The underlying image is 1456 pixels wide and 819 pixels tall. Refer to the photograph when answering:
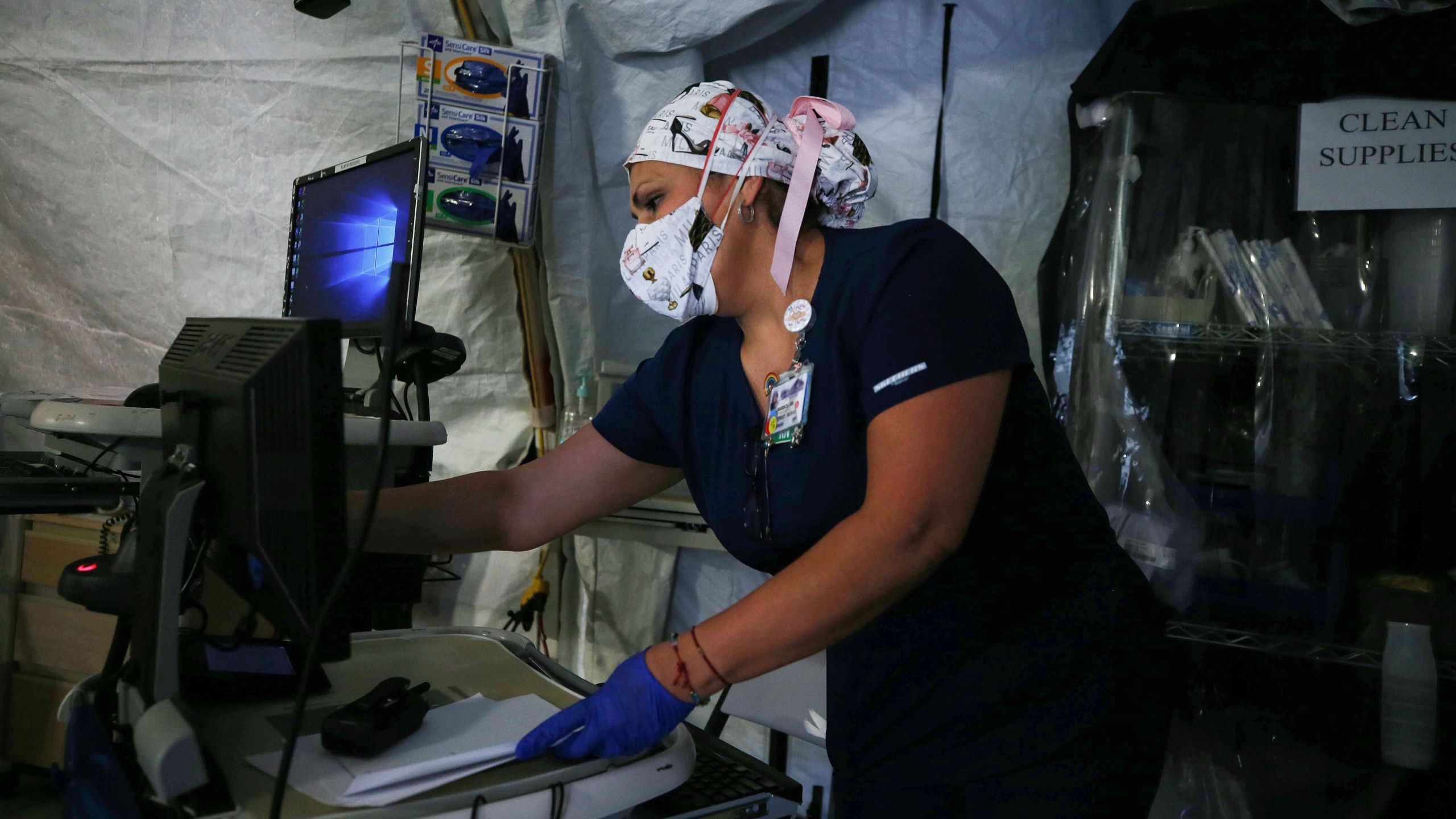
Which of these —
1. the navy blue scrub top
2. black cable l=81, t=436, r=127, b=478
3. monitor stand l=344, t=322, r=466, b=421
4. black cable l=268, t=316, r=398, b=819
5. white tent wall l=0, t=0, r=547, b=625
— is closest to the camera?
black cable l=268, t=316, r=398, b=819

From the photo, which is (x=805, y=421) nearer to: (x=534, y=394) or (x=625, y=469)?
(x=625, y=469)

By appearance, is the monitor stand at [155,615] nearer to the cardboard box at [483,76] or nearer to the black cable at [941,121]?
the cardboard box at [483,76]

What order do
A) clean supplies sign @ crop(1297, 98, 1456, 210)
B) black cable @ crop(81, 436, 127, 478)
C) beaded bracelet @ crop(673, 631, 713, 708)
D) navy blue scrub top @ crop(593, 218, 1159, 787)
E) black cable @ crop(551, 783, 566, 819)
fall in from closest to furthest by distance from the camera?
black cable @ crop(551, 783, 566, 819)
beaded bracelet @ crop(673, 631, 713, 708)
navy blue scrub top @ crop(593, 218, 1159, 787)
black cable @ crop(81, 436, 127, 478)
clean supplies sign @ crop(1297, 98, 1456, 210)

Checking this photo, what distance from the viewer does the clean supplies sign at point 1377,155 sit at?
4.43 feet

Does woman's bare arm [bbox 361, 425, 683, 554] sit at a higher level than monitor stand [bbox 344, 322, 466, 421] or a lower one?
lower

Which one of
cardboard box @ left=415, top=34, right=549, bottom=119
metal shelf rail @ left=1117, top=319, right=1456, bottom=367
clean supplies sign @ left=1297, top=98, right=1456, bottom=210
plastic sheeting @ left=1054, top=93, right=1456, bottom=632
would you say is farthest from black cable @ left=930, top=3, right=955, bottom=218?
cardboard box @ left=415, top=34, right=549, bottom=119

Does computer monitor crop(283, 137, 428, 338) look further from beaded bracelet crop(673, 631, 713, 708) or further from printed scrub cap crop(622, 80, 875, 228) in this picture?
beaded bracelet crop(673, 631, 713, 708)

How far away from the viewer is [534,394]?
1993 millimetres

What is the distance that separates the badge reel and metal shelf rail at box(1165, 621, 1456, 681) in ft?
2.41

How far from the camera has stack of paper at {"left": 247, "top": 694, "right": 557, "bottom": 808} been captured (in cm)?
65

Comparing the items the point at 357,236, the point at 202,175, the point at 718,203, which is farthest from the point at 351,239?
the point at 202,175

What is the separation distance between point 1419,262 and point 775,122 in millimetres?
995

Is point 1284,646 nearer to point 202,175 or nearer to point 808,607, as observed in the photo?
point 808,607

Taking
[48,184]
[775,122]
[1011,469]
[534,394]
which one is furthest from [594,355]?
[48,184]
